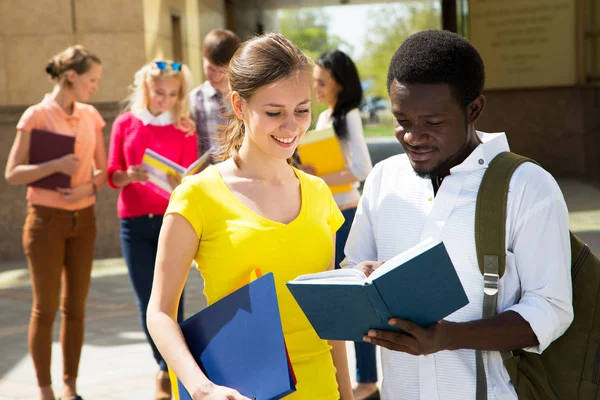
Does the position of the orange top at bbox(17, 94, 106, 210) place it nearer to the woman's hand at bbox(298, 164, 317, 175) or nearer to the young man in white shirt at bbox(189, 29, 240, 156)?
the young man in white shirt at bbox(189, 29, 240, 156)

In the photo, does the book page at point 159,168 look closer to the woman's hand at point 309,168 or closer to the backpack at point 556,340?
the woman's hand at point 309,168

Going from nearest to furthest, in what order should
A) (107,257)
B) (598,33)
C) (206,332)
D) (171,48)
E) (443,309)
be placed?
(443,309) → (206,332) → (107,257) → (171,48) → (598,33)

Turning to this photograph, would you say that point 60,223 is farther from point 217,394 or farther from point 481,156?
point 481,156

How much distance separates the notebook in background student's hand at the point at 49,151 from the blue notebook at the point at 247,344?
3.36 metres

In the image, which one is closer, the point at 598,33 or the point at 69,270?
the point at 69,270

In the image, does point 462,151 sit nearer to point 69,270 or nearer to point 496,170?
point 496,170

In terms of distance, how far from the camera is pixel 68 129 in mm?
5762

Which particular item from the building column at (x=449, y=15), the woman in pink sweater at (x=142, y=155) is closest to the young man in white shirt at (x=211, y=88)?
the woman in pink sweater at (x=142, y=155)

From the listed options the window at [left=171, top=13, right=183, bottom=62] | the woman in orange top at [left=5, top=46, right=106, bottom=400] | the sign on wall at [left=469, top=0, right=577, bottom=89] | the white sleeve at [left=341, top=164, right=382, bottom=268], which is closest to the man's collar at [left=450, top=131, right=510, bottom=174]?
the white sleeve at [left=341, top=164, right=382, bottom=268]

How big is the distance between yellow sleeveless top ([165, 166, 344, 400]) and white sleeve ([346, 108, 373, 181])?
2881mm

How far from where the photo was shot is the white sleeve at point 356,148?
563 cm

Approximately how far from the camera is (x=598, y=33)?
16391 millimetres

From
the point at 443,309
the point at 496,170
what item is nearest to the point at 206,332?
the point at 443,309

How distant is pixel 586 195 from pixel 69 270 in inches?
394
